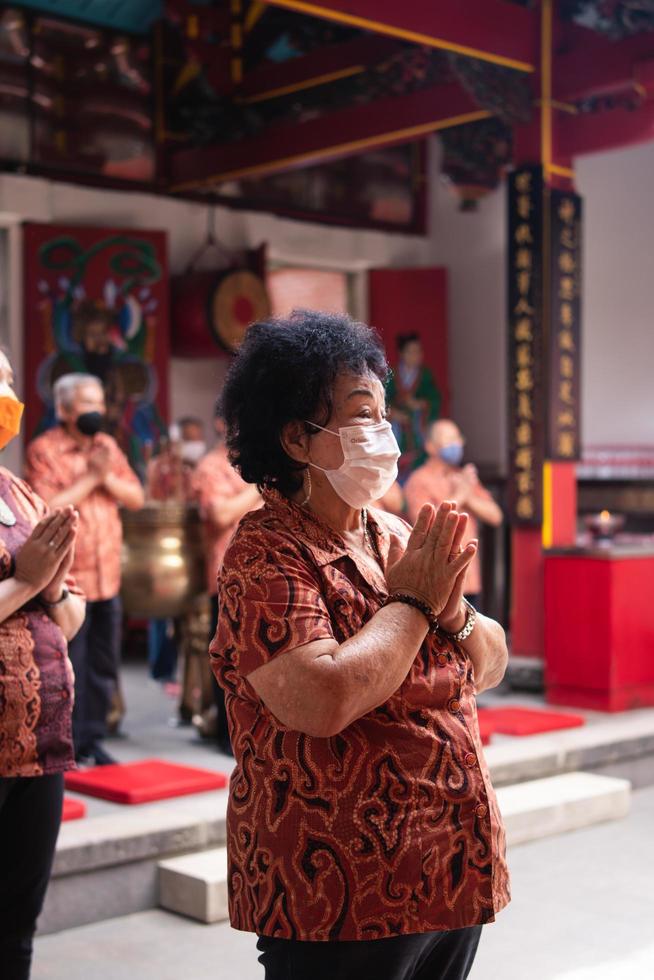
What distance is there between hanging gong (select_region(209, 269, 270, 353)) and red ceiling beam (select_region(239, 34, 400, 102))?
3.43ft

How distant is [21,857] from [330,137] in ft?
18.0

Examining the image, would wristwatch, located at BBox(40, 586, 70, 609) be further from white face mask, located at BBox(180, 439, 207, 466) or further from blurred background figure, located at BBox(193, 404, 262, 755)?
white face mask, located at BBox(180, 439, 207, 466)

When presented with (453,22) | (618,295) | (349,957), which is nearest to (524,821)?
(349,957)

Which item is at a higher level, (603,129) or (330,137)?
(330,137)

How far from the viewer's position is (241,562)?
1.51m

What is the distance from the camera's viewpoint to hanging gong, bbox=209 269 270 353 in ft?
24.8

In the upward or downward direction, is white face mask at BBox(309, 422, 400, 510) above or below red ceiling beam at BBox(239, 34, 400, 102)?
below

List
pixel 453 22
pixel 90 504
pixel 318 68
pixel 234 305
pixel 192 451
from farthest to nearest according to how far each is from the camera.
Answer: pixel 234 305 → pixel 318 68 → pixel 192 451 → pixel 453 22 → pixel 90 504

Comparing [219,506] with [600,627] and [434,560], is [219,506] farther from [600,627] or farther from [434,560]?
[434,560]

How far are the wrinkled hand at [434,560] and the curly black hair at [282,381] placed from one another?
0.19m

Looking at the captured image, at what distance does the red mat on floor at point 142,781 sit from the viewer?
3.74 m

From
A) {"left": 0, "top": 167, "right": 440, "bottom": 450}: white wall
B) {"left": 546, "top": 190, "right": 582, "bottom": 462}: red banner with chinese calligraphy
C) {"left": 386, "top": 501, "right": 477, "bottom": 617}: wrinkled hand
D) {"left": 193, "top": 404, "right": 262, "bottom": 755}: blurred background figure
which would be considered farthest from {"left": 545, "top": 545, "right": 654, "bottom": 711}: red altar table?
{"left": 386, "top": 501, "right": 477, "bottom": 617}: wrinkled hand

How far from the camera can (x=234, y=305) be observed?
7.65 m

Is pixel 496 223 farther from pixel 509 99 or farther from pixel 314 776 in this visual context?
pixel 314 776
